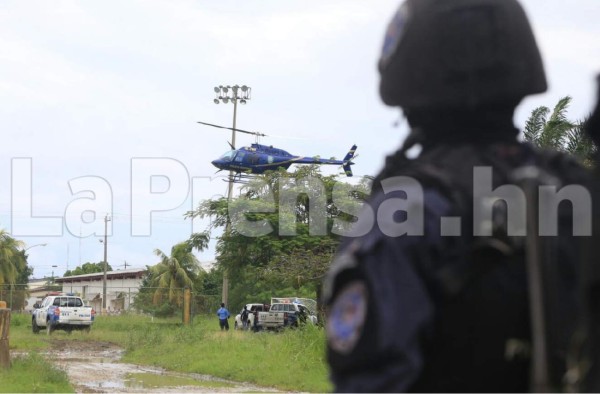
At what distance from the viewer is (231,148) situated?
49.5 metres

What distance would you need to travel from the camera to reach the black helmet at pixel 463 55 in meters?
1.99

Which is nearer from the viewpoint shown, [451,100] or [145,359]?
[451,100]

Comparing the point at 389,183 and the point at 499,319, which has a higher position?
the point at 389,183

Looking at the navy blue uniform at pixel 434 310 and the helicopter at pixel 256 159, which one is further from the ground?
the helicopter at pixel 256 159

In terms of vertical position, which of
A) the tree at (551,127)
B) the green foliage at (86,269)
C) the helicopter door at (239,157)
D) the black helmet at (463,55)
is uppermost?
the helicopter door at (239,157)

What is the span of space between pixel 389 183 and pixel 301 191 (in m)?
38.7

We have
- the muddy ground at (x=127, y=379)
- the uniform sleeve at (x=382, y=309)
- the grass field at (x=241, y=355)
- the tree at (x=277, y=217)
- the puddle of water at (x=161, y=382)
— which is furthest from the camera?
the tree at (x=277, y=217)

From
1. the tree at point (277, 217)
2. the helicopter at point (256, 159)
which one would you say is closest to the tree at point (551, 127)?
the tree at point (277, 217)

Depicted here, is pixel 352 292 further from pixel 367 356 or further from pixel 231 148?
pixel 231 148

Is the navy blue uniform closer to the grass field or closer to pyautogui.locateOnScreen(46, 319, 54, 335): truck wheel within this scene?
the grass field

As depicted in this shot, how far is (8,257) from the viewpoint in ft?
174

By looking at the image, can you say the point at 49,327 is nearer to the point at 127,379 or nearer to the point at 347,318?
the point at 127,379

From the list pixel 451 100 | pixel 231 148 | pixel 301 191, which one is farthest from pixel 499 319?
pixel 231 148

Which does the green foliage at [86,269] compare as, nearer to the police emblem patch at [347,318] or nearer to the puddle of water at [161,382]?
the puddle of water at [161,382]
